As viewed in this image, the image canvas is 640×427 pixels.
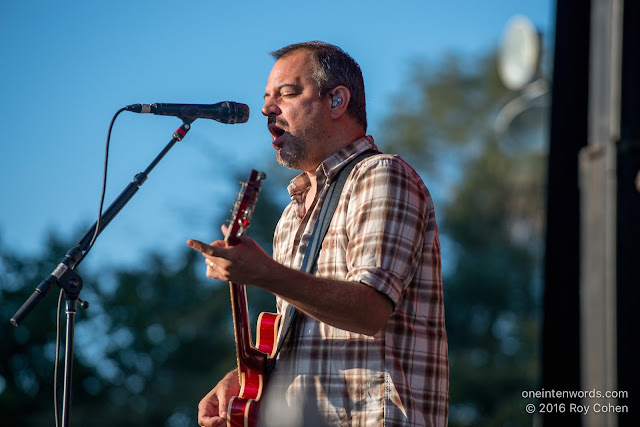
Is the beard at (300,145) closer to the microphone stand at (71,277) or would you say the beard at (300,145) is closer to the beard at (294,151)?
the beard at (294,151)

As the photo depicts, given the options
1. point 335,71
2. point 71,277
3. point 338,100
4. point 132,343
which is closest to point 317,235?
point 338,100

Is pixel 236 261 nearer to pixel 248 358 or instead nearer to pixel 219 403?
pixel 248 358

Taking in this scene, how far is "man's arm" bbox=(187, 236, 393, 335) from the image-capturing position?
7.21 feet

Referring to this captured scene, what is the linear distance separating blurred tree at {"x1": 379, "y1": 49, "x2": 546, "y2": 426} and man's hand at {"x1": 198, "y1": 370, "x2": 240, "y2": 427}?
12390mm

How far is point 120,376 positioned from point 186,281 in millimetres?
3212

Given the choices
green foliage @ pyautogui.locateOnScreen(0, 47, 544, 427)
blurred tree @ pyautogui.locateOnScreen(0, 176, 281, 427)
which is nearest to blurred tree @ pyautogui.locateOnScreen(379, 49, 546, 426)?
green foliage @ pyautogui.locateOnScreen(0, 47, 544, 427)

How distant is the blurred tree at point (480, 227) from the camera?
17.5 meters

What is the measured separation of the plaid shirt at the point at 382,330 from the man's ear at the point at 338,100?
0.37m

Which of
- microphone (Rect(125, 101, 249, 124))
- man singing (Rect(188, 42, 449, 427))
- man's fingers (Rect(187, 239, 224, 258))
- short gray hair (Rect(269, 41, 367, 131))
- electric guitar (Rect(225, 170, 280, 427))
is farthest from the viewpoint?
short gray hair (Rect(269, 41, 367, 131))

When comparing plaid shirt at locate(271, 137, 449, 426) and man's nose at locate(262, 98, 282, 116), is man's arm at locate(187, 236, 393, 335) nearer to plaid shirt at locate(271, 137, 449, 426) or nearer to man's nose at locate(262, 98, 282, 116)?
plaid shirt at locate(271, 137, 449, 426)

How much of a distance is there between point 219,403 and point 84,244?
0.71 metres

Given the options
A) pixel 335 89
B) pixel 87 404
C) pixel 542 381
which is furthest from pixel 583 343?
pixel 87 404

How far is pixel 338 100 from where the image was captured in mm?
3025

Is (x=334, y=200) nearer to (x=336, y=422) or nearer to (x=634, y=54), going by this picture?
(x=336, y=422)
